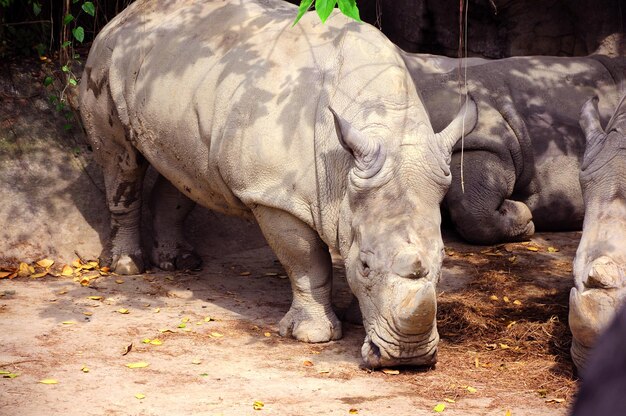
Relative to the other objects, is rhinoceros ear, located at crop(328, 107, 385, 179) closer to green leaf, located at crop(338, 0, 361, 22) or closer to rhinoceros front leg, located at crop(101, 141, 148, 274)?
green leaf, located at crop(338, 0, 361, 22)

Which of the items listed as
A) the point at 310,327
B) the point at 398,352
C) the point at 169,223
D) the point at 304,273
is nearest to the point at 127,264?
the point at 169,223

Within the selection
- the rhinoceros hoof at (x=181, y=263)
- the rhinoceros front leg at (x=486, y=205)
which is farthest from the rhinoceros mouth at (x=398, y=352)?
the rhinoceros front leg at (x=486, y=205)

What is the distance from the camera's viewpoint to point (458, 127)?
5.97m

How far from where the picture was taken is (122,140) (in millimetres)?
7672

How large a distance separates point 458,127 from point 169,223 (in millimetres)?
3099

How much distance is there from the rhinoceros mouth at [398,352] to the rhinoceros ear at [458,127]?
3.82 feet

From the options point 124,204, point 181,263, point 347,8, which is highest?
point 347,8

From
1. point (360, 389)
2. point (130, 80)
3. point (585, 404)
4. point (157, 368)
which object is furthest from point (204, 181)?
point (585, 404)

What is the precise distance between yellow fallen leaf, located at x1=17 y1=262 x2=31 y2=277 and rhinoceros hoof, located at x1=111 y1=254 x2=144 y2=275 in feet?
2.13

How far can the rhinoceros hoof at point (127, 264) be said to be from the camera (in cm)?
782

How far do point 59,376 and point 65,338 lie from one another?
0.74 metres

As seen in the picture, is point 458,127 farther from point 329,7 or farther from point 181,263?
point 181,263

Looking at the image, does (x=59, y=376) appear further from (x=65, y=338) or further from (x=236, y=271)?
(x=236, y=271)

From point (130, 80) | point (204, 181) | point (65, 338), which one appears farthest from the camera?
point (130, 80)
